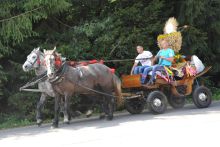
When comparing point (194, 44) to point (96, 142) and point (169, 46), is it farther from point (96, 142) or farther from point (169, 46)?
point (96, 142)

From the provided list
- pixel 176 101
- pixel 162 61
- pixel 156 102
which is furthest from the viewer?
pixel 176 101

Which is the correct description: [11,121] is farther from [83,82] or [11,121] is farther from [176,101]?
[176,101]

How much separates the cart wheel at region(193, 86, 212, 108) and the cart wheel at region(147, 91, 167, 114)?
4.24 feet

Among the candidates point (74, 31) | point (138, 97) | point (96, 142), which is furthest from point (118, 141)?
point (74, 31)

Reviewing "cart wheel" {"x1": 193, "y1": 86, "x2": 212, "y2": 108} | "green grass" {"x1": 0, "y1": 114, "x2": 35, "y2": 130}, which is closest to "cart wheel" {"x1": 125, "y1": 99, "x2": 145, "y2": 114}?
"cart wheel" {"x1": 193, "y1": 86, "x2": 212, "y2": 108}

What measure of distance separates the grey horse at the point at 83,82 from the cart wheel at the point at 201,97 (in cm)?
247

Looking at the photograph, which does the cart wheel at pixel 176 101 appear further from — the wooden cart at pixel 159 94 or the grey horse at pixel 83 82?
Answer: the grey horse at pixel 83 82

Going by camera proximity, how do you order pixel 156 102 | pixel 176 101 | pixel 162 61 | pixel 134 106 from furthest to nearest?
pixel 176 101 → pixel 134 106 → pixel 162 61 → pixel 156 102

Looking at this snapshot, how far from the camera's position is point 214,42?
19062 millimetres

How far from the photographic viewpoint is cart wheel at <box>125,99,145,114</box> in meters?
14.3

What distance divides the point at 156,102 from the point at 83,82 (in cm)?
221

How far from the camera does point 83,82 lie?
1304cm

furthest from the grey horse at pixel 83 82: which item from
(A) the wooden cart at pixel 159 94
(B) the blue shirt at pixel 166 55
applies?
(B) the blue shirt at pixel 166 55

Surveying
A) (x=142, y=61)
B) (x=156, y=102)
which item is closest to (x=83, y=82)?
(x=156, y=102)
